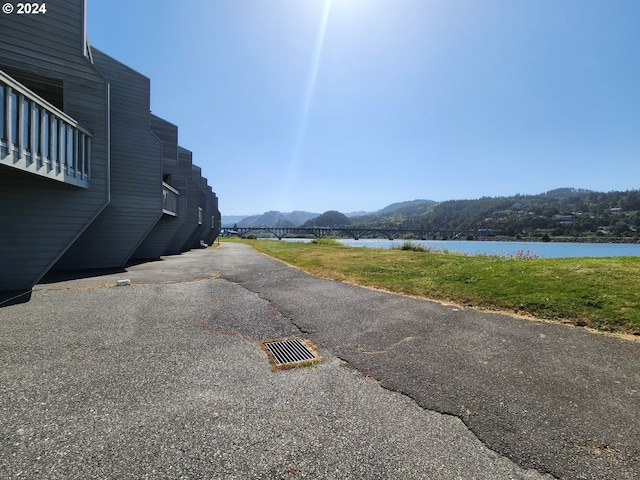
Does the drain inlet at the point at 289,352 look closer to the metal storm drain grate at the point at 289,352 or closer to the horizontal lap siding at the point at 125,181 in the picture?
the metal storm drain grate at the point at 289,352

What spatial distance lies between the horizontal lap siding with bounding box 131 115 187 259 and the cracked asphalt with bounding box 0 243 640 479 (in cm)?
1427

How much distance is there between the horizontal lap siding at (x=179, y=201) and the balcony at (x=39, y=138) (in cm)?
991

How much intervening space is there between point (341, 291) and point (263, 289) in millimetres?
2486

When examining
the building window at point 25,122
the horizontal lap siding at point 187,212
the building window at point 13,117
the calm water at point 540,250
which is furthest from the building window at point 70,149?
the calm water at point 540,250

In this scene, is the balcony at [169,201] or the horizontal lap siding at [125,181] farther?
the balcony at [169,201]

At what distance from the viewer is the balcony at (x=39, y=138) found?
249 inches

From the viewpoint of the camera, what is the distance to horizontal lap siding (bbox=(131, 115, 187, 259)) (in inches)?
762

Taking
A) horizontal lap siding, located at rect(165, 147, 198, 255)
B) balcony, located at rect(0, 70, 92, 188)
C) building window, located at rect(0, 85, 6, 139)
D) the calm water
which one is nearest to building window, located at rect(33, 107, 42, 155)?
balcony, located at rect(0, 70, 92, 188)

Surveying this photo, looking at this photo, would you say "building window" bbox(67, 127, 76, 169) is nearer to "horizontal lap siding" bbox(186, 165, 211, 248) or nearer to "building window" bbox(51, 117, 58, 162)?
"building window" bbox(51, 117, 58, 162)

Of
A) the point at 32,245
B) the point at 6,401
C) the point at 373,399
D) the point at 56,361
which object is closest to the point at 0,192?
the point at 32,245

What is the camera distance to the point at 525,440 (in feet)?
8.52

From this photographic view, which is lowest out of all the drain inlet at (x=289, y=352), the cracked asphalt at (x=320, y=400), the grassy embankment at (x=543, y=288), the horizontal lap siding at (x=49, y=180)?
the drain inlet at (x=289, y=352)

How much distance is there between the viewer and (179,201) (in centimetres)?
2169

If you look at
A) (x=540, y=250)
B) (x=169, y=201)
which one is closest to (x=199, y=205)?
(x=169, y=201)
